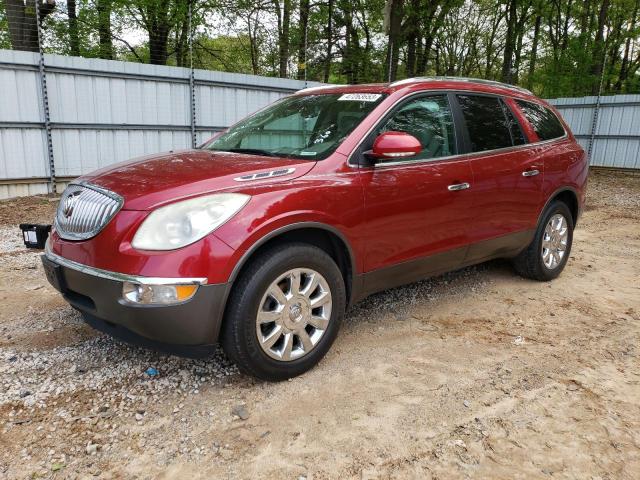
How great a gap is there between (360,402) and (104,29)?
15321 millimetres

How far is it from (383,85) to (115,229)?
2.15 metres

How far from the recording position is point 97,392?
2770 millimetres

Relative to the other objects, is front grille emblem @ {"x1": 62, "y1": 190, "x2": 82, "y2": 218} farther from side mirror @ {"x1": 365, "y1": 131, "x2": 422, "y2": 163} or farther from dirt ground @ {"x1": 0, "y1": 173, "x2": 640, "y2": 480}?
side mirror @ {"x1": 365, "y1": 131, "x2": 422, "y2": 163}

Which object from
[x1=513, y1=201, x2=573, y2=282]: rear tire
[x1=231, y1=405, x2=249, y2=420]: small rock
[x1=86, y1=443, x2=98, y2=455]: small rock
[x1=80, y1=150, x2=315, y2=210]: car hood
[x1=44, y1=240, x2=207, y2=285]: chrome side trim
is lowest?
[x1=86, y1=443, x2=98, y2=455]: small rock

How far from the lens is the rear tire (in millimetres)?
4703

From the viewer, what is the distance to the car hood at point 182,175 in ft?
8.49

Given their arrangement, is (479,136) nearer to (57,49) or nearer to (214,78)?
(214,78)

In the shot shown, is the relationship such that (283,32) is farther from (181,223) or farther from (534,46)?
(181,223)

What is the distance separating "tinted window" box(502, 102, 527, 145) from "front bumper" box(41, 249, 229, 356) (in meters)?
3.01

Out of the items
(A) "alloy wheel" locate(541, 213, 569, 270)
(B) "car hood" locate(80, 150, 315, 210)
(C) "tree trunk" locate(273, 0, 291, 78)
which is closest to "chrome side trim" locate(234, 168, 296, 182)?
(B) "car hood" locate(80, 150, 315, 210)

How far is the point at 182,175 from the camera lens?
2814mm

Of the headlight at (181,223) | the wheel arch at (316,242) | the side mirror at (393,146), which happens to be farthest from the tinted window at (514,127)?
the headlight at (181,223)

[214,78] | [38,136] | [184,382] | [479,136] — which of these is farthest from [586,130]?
[184,382]

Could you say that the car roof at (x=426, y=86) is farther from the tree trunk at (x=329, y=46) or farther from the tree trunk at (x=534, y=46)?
the tree trunk at (x=534, y=46)
